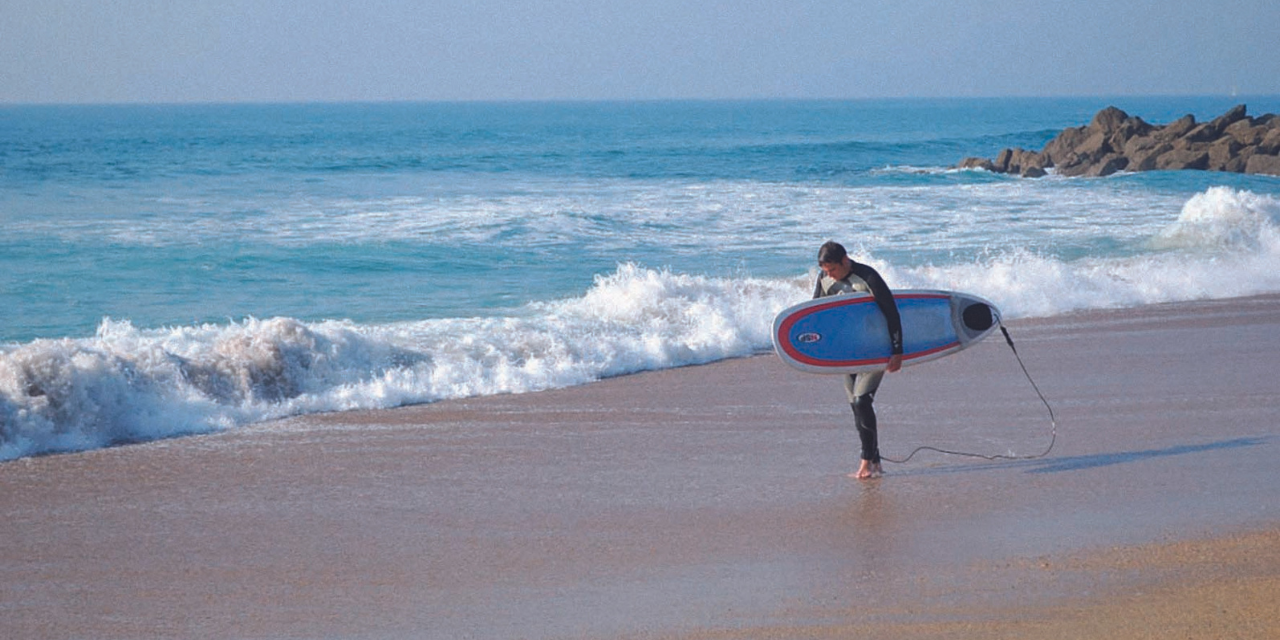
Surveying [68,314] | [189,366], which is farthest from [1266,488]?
[68,314]

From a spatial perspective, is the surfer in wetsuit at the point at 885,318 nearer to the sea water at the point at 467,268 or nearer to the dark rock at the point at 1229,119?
the sea water at the point at 467,268

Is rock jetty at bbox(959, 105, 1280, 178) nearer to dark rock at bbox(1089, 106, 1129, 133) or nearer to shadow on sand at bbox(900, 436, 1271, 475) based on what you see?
dark rock at bbox(1089, 106, 1129, 133)

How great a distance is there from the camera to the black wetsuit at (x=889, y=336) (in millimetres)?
6594

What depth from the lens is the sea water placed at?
29.3 ft

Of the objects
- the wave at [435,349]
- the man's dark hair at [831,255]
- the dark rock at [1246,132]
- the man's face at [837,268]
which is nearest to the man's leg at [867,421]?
the man's face at [837,268]

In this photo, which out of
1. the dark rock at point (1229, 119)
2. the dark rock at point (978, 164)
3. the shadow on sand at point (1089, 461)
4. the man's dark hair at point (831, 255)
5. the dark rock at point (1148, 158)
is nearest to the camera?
the man's dark hair at point (831, 255)

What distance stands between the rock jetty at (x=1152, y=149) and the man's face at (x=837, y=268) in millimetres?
33472

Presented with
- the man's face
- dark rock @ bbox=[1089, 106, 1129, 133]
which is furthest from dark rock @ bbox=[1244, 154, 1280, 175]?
the man's face

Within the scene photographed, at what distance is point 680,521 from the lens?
6000 millimetres

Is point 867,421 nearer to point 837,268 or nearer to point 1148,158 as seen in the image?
point 837,268

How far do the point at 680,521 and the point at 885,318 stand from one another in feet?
5.49

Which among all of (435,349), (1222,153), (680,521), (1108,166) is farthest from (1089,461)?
(1108,166)

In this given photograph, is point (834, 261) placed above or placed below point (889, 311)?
above

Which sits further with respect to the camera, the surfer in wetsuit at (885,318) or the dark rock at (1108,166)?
the dark rock at (1108,166)
